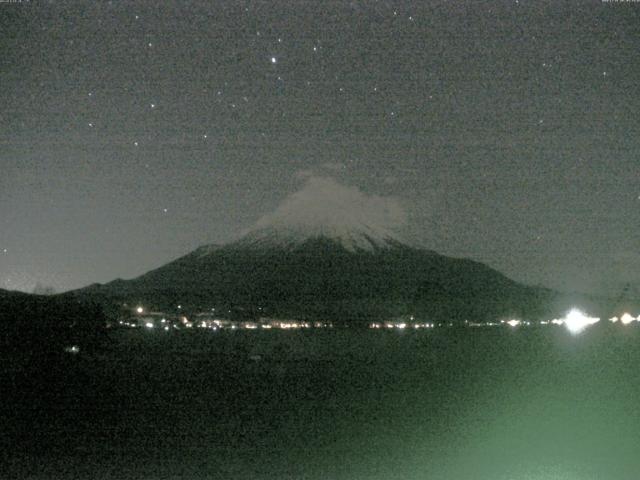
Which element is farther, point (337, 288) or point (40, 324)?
point (337, 288)

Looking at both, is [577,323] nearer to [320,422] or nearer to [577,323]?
[577,323]

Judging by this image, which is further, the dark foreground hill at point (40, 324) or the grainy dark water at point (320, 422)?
the dark foreground hill at point (40, 324)

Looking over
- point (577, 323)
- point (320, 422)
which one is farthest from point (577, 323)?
point (320, 422)

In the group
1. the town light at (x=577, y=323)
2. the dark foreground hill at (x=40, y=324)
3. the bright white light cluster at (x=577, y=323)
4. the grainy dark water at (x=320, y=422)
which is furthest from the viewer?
the bright white light cluster at (x=577, y=323)

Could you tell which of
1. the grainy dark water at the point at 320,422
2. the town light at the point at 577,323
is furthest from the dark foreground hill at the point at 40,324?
the town light at the point at 577,323

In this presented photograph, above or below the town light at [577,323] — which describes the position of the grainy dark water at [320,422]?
below

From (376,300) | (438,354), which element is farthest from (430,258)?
(438,354)

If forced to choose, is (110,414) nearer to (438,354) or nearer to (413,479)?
(413,479)

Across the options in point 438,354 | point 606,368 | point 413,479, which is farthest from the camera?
point 438,354

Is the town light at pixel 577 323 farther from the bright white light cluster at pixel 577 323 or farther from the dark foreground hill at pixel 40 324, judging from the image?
the dark foreground hill at pixel 40 324
